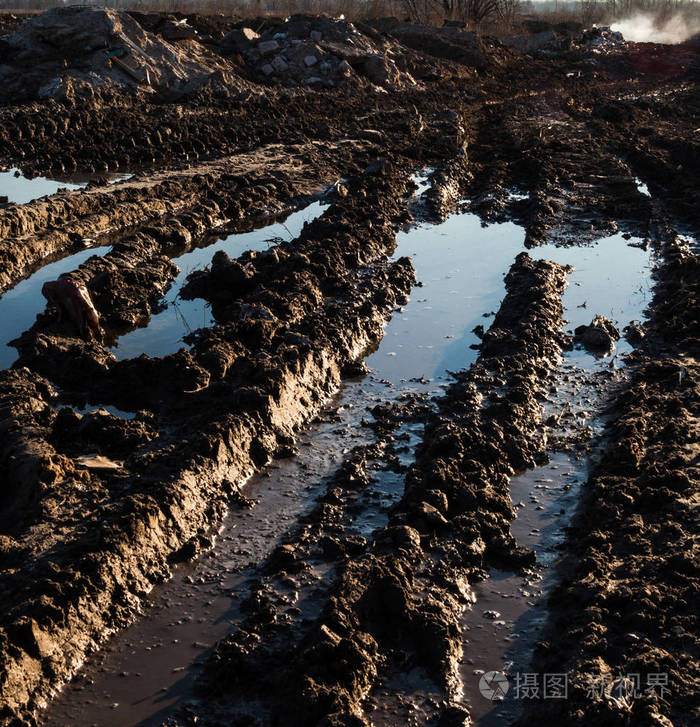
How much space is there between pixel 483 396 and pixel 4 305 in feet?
20.0

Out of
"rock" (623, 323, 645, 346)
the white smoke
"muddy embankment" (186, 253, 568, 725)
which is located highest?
the white smoke

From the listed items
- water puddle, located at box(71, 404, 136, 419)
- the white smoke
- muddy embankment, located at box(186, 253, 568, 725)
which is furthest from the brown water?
the white smoke

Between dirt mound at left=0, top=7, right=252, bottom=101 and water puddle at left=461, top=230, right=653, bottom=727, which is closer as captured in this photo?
water puddle at left=461, top=230, right=653, bottom=727

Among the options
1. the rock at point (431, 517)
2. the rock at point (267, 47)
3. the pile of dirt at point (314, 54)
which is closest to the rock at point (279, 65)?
the pile of dirt at point (314, 54)

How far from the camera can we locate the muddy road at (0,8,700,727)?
14.6 ft

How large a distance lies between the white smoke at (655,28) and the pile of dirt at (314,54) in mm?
36148

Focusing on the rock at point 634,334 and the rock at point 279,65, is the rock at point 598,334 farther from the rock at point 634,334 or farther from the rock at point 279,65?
the rock at point 279,65

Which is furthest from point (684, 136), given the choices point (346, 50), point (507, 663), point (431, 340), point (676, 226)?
point (507, 663)

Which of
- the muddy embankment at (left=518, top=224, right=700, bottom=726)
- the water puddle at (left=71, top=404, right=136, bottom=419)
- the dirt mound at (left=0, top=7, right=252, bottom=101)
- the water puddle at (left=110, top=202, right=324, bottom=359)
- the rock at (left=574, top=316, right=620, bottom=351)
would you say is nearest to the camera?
the muddy embankment at (left=518, top=224, right=700, bottom=726)

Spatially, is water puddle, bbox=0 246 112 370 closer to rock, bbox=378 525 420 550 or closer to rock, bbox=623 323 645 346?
rock, bbox=378 525 420 550

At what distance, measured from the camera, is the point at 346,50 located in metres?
28.8

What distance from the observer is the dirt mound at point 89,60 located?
2025 cm

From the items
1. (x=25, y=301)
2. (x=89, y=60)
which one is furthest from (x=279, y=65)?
(x=25, y=301)

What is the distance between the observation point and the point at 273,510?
6039 mm
